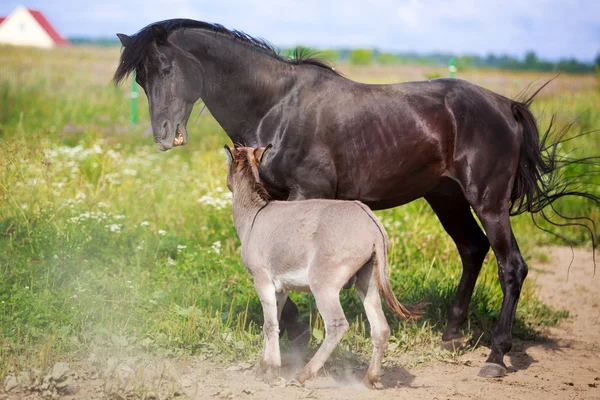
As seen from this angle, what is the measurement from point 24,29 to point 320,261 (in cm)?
5578

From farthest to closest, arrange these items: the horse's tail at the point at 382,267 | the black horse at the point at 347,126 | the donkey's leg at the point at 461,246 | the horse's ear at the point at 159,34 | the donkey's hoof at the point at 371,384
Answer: the donkey's leg at the point at 461,246
the black horse at the point at 347,126
the horse's ear at the point at 159,34
the donkey's hoof at the point at 371,384
the horse's tail at the point at 382,267

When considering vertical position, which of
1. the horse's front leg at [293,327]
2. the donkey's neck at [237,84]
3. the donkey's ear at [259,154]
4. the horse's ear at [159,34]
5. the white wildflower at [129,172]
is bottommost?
the horse's front leg at [293,327]

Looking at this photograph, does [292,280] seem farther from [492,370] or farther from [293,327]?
[492,370]

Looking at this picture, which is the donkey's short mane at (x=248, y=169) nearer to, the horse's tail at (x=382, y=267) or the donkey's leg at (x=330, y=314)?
the horse's tail at (x=382, y=267)

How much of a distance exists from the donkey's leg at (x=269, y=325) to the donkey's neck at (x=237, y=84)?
1.19 metres

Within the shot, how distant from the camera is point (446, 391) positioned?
4.97 metres

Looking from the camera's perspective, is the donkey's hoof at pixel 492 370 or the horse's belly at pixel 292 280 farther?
the donkey's hoof at pixel 492 370

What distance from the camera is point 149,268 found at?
22.3 feet

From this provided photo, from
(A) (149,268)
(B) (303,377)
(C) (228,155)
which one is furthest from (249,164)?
(A) (149,268)

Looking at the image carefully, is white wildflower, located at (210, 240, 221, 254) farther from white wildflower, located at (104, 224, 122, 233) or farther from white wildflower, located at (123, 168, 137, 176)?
white wildflower, located at (123, 168, 137, 176)

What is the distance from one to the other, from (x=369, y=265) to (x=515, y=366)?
2065 mm

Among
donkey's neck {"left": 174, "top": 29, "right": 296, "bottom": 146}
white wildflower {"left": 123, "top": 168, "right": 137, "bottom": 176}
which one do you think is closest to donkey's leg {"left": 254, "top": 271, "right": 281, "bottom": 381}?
donkey's neck {"left": 174, "top": 29, "right": 296, "bottom": 146}

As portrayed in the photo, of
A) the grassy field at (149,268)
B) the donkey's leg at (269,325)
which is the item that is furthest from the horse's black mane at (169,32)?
the donkey's leg at (269,325)

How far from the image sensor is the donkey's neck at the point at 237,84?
5.34 m
